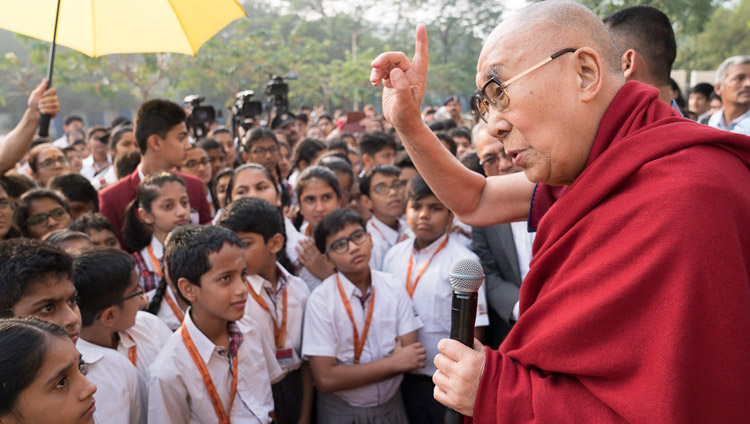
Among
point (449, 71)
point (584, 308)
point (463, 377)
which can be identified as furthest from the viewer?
point (449, 71)

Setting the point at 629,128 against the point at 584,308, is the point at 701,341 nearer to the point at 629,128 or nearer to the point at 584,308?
the point at 584,308

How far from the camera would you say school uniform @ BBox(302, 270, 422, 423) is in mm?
3006

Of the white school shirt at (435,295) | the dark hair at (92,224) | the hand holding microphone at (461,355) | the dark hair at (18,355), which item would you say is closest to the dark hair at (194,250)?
the dark hair at (18,355)

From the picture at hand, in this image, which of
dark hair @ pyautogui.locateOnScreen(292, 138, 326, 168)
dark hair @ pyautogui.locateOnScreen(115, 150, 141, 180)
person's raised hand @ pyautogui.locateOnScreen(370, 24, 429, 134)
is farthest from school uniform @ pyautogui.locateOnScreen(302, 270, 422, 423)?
dark hair @ pyautogui.locateOnScreen(292, 138, 326, 168)

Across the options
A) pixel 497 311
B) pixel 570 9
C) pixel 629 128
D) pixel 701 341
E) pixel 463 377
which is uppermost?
pixel 570 9

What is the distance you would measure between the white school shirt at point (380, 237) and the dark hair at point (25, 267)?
2195 mm

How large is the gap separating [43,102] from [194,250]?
1.63m

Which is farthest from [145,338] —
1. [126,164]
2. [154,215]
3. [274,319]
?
[126,164]

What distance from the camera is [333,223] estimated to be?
11.0ft

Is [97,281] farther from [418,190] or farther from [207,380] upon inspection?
[418,190]

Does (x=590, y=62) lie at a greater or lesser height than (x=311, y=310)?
greater

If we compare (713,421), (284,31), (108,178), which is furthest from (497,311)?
(284,31)

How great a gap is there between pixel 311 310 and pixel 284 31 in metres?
33.9

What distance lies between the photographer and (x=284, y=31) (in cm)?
3441
